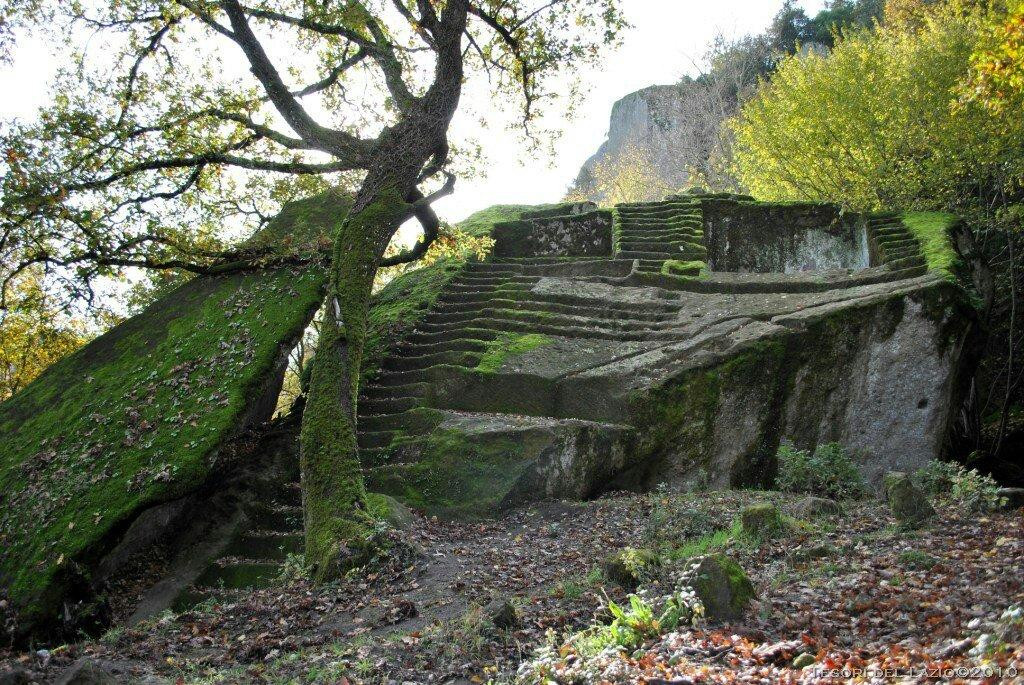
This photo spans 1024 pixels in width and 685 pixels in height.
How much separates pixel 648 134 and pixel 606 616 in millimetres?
46331

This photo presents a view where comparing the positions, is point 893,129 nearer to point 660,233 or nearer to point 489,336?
point 660,233

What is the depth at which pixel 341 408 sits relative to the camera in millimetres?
9875

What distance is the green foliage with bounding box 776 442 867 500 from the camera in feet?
36.9

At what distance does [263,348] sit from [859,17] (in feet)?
123

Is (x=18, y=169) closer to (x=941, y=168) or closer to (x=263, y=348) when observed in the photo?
(x=263, y=348)

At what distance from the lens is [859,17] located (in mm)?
38375

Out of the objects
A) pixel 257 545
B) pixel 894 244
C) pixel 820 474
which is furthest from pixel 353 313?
pixel 894 244

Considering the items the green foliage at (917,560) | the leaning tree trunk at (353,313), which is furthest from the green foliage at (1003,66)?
the leaning tree trunk at (353,313)

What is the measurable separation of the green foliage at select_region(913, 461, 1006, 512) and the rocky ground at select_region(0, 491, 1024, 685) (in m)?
0.19

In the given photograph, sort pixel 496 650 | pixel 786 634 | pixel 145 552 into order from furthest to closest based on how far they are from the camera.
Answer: pixel 145 552 → pixel 496 650 → pixel 786 634

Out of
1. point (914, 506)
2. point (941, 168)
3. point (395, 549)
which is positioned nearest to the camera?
point (914, 506)

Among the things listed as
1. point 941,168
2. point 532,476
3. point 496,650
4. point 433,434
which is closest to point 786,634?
point 496,650

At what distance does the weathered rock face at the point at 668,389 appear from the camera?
11.4 meters

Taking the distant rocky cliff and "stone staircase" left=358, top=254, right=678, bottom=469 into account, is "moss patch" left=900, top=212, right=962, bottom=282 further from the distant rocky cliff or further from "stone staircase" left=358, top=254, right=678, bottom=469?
the distant rocky cliff
